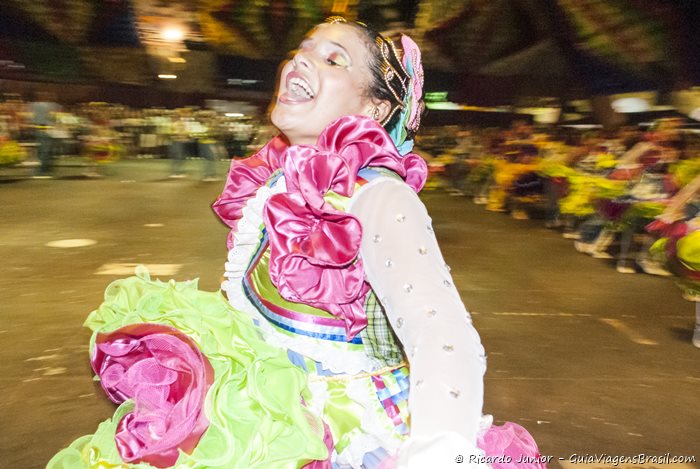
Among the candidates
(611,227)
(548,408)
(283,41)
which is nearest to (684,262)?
(548,408)

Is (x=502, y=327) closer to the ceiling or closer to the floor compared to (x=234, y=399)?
closer to the floor

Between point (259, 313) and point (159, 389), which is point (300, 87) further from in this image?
point (159, 389)

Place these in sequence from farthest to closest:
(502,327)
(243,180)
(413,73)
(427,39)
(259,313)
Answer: (427,39) < (502,327) < (243,180) < (413,73) < (259,313)

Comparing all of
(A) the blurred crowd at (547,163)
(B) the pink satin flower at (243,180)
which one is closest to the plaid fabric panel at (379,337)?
(B) the pink satin flower at (243,180)

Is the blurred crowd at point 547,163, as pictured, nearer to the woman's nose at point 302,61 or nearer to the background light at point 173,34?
the background light at point 173,34

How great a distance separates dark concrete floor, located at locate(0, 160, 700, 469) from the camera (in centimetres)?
364

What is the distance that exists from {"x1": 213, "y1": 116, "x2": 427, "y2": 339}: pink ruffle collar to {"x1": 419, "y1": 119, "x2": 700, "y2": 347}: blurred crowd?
14.3ft

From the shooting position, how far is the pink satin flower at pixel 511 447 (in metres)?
1.28

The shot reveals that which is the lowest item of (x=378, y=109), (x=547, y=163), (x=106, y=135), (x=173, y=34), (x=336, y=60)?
(x=106, y=135)

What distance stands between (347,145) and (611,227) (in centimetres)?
767

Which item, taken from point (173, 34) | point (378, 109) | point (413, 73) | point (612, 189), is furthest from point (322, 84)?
point (173, 34)

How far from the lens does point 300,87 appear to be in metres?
1.54

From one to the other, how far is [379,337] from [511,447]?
360 millimetres

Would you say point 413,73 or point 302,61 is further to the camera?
point 413,73
